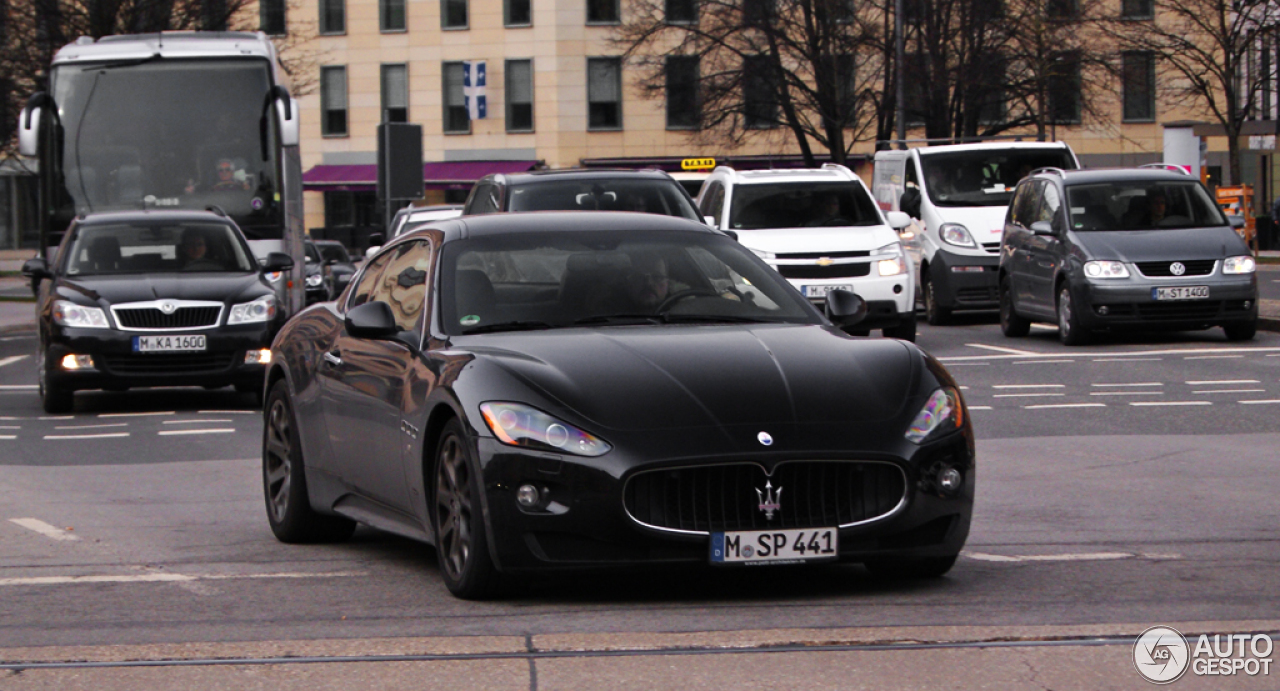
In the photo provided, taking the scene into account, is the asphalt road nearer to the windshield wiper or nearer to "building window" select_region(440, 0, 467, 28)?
the windshield wiper

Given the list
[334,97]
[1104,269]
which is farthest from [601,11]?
[1104,269]

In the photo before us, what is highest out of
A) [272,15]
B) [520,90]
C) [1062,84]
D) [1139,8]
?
[272,15]

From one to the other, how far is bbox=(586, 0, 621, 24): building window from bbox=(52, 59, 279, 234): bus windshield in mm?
47582

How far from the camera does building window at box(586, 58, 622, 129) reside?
69.4 metres

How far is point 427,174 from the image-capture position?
6956 cm

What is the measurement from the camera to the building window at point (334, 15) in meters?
71.4

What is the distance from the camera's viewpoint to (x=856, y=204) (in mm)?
21812

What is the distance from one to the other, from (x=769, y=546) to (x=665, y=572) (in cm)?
97

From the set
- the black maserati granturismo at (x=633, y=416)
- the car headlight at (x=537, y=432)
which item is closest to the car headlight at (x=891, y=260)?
the black maserati granturismo at (x=633, y=416)

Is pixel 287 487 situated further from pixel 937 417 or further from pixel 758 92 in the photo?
pixel 758 92

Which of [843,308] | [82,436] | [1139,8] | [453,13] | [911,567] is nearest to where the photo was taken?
[911,567]

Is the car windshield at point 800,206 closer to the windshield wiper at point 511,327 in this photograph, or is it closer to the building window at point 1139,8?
the windshield wiper at point 511,327

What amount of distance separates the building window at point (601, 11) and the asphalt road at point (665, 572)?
184ft

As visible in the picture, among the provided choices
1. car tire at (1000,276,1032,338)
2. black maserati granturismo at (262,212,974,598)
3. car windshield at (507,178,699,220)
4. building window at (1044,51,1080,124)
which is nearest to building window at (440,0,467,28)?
building window at (1044,51,1080,124)
